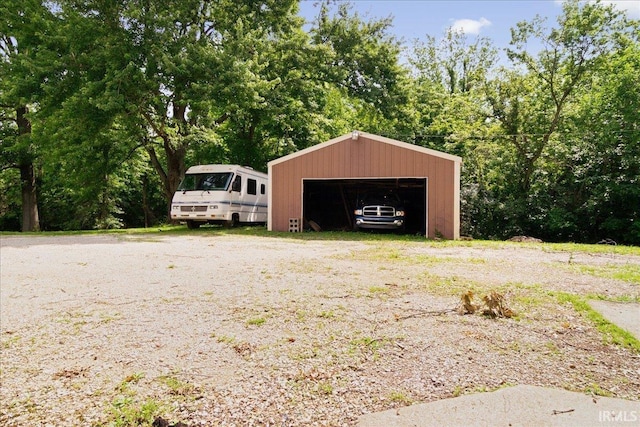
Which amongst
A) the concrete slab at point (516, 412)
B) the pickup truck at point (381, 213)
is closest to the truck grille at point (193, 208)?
the pickup truck at point (381, 213)

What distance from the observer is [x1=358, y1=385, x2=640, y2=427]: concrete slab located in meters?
2.05

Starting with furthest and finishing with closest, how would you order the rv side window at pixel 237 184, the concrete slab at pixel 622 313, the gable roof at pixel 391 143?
the rv side window at pixel 237 184
the gable roof at pixel 391 143
the concrete slab at pixel 622 313

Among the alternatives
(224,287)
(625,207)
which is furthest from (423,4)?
(224,287)

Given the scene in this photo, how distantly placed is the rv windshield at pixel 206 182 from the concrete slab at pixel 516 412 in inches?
494

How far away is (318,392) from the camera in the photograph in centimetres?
238

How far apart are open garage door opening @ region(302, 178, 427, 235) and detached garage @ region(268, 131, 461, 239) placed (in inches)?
3.0

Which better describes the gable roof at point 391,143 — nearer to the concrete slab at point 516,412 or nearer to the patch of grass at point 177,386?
the concrete slab at point 516,412

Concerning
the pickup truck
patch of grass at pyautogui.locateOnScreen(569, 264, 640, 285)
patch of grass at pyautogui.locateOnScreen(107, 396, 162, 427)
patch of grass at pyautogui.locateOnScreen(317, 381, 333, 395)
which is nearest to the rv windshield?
the pickup truck

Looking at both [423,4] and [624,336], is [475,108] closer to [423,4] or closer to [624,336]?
[423,4]

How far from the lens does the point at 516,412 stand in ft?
6.95

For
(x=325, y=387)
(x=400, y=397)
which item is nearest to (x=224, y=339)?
(x=325, y=387)

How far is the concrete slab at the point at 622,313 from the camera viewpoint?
11.0ft

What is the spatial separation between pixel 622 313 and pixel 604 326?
1.98ft

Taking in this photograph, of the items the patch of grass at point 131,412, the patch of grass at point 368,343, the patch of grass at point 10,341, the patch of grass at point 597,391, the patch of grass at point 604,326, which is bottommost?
the patch of grass at point 131,412
